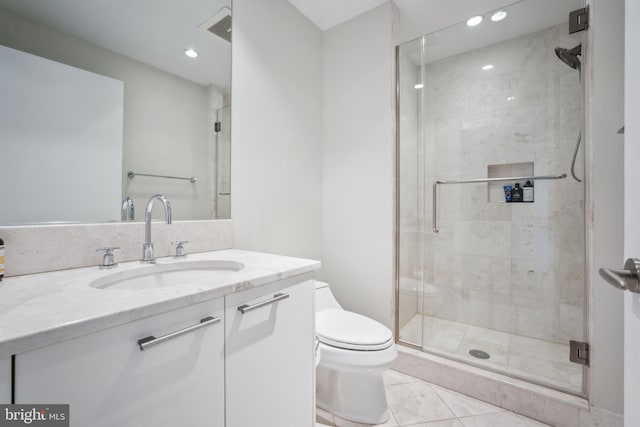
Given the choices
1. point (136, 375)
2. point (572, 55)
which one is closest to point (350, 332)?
point (136, 375)

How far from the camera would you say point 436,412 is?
1.39 meters

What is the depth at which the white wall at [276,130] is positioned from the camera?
151 cm

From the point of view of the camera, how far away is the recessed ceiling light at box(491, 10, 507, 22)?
1792mm

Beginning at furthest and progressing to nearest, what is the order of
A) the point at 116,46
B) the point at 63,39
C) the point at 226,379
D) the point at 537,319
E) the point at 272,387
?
the point at 537,319, the point at 116,46, the point at 63,39, the point at 272,387, the point at 226,379

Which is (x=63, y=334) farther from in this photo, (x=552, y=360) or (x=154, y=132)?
(x=552, y=360)

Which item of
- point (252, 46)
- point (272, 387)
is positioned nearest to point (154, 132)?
point (252, 46)

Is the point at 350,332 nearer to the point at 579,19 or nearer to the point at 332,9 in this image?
the point at 579,19

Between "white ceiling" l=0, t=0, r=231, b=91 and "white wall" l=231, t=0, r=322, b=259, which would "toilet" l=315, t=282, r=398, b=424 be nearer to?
"white wall" l=231, t=0, r=322, b=259

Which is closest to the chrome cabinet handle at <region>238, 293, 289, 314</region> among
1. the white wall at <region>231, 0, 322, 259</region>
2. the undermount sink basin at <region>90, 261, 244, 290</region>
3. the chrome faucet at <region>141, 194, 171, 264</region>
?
the undermount sink basin at <region>90, 261, 244, 290</region>

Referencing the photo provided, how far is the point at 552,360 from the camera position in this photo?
1.62m

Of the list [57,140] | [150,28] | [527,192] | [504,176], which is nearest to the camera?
[57,140]
